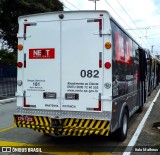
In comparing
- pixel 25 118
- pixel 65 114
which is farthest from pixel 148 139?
pixel 25 118

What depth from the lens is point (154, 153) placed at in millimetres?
7793

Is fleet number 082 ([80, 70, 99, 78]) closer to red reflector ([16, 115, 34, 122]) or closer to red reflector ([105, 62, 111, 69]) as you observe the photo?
red reflector ([105, 62, 111, 69])

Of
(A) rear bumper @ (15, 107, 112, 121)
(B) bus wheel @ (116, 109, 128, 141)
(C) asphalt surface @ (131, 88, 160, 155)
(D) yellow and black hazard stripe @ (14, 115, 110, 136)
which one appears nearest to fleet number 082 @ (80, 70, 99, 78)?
(A) rear bumper @ (15, 107, 112, 121)

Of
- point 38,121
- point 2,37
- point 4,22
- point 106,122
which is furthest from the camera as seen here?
point 2,37

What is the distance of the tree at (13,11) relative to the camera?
36.5 meters

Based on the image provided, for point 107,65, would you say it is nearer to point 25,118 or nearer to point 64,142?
point 25,118

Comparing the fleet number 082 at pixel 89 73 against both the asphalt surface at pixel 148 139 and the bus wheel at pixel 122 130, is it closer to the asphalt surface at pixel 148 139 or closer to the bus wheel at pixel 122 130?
the bus wheel at pixel 122 130

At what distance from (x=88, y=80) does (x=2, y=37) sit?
3407cm

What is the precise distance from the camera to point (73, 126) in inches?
305

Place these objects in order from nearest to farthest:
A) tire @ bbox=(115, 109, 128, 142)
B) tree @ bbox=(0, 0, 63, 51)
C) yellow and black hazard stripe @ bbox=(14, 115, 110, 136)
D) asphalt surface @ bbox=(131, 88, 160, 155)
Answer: yellow and black hazard stripe @ bbox=(14, 115, 110, 136)
asphalt surface @ bbox=(131, 88, 160, 155)
tire @ bbox=(115, 109, 128, 142)
tree @ bbox=(0, 0, 63, 51)

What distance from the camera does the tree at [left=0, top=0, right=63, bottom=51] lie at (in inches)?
1436

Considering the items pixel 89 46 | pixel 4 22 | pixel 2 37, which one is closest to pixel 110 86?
pixel 89 46

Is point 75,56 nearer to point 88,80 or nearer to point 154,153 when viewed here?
point 88,80

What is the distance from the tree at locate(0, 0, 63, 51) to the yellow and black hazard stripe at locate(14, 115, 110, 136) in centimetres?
2847
